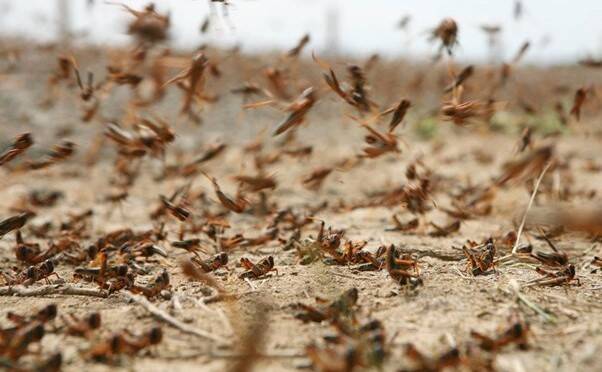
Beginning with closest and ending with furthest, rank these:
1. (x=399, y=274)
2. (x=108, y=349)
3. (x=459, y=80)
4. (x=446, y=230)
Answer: (x=108, y=349) → (x=399, y=274) → (x=459, y=80) → (x=446, y=230)

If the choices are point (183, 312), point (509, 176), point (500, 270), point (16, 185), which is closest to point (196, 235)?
point (183, 312)

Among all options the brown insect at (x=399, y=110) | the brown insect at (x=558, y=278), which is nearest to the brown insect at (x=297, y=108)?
the brown insect at (x=399, y=110)

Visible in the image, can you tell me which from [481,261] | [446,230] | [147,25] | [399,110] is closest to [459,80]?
[399,110]

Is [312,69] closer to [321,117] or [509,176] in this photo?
[321,117]

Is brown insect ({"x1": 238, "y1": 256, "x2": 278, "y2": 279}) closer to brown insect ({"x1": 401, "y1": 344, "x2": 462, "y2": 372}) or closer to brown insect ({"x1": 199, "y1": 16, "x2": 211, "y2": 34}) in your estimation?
brown insect ({"x1": 401, "y1": 344, "x2": 462, "y2": 372})

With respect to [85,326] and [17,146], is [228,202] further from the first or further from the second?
[85,326]

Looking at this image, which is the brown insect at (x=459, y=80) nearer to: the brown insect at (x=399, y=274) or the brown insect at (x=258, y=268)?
the brown insect at (x=399, y=274)

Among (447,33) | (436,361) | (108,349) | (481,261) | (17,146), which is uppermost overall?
(447,33)

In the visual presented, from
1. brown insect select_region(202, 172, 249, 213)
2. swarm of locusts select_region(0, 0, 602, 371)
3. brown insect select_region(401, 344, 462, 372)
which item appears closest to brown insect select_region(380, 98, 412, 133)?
swarm of locusts select_region(0, 0, 602, 371)
